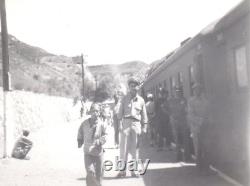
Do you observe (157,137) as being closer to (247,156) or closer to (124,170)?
(124,170)

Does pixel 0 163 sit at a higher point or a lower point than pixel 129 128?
lower

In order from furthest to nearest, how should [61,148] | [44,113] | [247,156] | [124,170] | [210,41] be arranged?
[44,113] → [61,148] → [210,41] → [124,170] → [247,156]

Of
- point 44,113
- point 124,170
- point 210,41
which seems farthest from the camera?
point 44,113

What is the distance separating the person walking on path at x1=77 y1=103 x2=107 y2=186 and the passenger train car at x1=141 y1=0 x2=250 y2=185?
2460mm

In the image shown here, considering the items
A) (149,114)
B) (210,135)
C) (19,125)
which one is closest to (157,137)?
(149,114)

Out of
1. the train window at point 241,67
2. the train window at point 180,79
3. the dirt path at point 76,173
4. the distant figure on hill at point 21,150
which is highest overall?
the train window at point 180,79

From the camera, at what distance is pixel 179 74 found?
13148mm

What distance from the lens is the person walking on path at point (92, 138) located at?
19.5 feet

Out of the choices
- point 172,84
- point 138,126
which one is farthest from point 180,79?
point 138,126

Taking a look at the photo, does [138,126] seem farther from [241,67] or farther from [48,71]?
[48,71]

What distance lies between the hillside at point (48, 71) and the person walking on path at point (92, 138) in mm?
1935

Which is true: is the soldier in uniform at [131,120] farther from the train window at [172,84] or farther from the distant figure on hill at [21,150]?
the train window at [172,84]

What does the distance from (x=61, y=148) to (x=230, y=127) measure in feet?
26.5

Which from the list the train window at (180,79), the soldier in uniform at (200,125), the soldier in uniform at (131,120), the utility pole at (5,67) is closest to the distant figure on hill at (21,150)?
the utility pole at (5,67)
